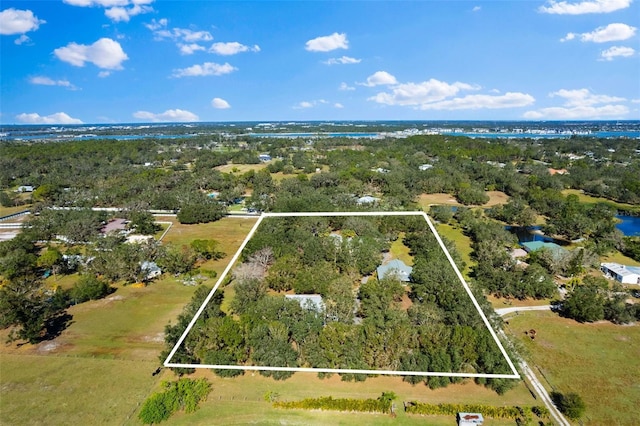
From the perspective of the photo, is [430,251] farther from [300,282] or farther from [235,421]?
[235,421]

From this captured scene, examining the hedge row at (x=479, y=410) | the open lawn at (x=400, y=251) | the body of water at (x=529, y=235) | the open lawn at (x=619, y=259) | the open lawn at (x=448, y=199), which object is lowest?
the hedge row at (x=479, y=410)

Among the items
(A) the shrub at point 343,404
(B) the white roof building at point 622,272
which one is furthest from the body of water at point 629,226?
(A) the shrub at point 343,404

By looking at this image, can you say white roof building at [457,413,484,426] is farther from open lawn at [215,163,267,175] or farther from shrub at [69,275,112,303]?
open lawn at [215,163,267,175]

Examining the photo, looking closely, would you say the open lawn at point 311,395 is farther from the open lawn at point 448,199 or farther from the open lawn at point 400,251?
the open lawn at point 448,199

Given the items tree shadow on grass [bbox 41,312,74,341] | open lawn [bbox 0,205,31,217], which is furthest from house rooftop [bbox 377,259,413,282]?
open lawn [bbox 0,205,31,217]

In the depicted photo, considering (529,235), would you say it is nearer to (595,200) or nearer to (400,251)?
(400,251)

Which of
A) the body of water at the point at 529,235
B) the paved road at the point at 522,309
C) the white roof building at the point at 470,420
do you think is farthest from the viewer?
the body of water at the point at 529,235
